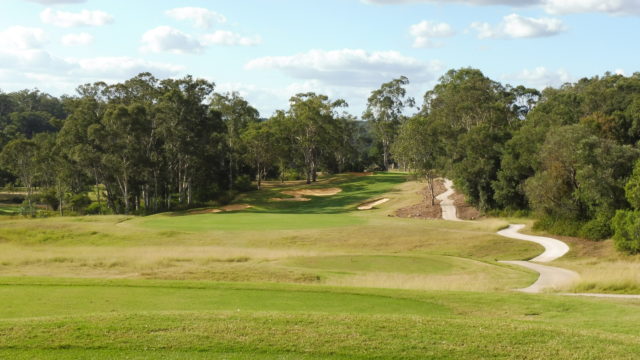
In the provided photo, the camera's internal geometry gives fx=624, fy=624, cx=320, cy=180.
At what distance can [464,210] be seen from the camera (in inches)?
2381

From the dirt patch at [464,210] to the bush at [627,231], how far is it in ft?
61.2

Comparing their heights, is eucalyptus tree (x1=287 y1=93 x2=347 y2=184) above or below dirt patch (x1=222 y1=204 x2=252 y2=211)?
above

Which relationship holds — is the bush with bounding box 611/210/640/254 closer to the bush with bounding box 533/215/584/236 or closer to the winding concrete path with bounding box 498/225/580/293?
the winding concrete path with bounding box 498/225/580/293

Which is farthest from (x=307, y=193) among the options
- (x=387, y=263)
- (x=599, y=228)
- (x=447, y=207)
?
(x=387, y=263)

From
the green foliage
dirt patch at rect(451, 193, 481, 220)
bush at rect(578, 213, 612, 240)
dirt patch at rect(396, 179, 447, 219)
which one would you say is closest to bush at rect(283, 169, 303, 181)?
dirt patch at rect(396, 179, 447, 219)

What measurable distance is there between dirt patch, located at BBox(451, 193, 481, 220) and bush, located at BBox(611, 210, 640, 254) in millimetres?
18668

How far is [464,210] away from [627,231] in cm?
2277

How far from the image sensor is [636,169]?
4041cm

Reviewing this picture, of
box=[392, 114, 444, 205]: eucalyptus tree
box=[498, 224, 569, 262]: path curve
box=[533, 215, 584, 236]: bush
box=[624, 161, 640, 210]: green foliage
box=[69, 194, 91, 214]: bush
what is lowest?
box=[498, 224, 569, 262]: path curve

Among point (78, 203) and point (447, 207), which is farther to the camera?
point (78, 203)

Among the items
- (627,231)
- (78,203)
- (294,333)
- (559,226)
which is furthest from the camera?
(78,203)

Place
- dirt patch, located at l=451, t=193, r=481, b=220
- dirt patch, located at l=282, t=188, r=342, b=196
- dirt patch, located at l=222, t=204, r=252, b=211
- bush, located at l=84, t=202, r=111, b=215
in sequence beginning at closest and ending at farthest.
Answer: dirt patch, located at l=451, t=193, r=481, b=220
dirt patch, located at l=222, t=204, r=252, b=211
bush, located at l=84, t=202, r=111, b=215
dirt patch, located at l=282, t=188, r=342, b=196

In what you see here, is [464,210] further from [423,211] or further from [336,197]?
[336,197]

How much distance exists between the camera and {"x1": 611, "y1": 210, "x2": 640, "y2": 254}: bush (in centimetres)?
3716
